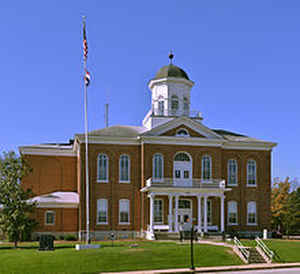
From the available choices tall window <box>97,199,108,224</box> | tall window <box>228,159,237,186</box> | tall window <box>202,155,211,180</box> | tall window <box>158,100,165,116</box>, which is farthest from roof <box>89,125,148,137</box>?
tall window <box>228,159,237,186</box>

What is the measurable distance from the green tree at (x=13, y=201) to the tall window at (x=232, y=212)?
60.6 feet

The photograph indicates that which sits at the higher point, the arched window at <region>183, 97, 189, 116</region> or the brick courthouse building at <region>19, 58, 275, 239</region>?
the arched window at <region>183, 97, 189, 116</region>

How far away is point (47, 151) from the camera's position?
48969mm

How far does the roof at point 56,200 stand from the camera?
44219 millimetres

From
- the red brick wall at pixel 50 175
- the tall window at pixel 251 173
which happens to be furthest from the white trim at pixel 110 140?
the tall window at pixel 251 173

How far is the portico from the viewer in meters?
42.8

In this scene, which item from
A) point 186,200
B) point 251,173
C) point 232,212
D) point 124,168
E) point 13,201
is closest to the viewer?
point 13,201

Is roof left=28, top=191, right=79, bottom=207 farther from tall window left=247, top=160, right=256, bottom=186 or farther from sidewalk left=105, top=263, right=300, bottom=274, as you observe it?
sidewalk left=105, top=263, right=300, bottom=274

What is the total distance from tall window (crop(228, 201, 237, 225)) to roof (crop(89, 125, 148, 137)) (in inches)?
423

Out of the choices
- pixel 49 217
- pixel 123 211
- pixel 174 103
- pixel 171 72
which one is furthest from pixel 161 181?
pixel 171 72

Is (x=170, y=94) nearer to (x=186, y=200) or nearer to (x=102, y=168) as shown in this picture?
(x=102, y=168)

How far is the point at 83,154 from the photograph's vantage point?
4400 cm

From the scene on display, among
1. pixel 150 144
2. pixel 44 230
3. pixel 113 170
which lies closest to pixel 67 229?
pixel 44 230

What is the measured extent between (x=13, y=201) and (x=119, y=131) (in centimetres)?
1250
